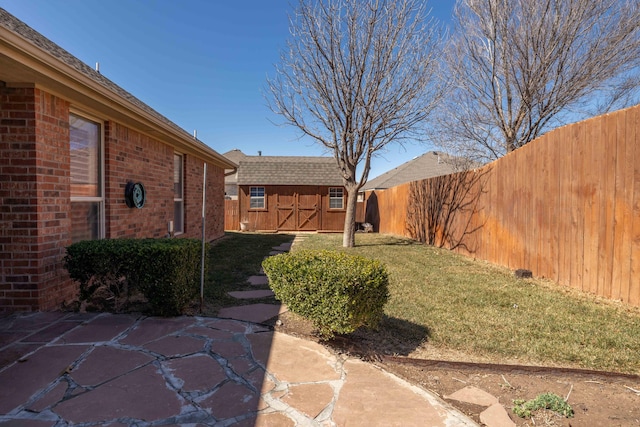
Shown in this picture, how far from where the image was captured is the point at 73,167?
4.46 m

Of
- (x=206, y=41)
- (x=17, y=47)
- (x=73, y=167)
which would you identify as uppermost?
(x=206, y=41)

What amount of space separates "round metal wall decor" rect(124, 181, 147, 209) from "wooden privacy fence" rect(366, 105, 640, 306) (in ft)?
23.2

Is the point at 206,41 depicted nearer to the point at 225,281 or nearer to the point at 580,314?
the point at 225,281

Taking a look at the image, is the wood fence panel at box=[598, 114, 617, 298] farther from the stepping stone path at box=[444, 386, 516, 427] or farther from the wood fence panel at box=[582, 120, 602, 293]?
the stepping stone path at box=[444, 386, 516, 427]

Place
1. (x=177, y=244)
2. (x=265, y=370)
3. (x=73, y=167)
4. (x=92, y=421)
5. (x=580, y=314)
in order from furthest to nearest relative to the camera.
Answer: (x=73, y=167)
(x=580, y=314)
(x=177, y=244)
(x=265, y=370)
(x=92, y=421)

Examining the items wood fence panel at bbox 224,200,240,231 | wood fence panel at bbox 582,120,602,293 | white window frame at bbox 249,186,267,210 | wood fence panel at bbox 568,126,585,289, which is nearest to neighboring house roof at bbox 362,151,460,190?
white window frame at bbox 249,186,267,210

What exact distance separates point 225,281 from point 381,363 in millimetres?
3674

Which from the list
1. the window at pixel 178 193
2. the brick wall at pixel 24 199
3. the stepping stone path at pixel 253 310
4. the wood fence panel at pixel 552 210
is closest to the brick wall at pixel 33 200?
the brick wall at pixel 24 199

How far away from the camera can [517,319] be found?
4.06 metres

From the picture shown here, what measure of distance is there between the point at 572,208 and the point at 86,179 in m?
7.27

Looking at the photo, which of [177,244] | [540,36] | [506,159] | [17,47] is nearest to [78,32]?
[17,47]

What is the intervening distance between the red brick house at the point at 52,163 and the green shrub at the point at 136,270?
48 centimetres

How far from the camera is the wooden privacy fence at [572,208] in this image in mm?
4391

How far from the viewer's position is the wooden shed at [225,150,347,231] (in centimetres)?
1783
